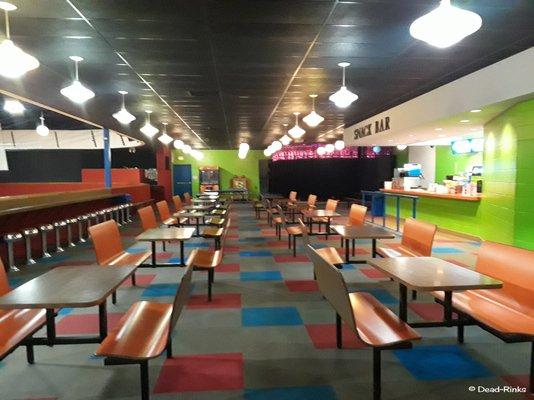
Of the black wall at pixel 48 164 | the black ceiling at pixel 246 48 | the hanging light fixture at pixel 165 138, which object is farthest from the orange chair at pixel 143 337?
the black wall at pixel 48 164

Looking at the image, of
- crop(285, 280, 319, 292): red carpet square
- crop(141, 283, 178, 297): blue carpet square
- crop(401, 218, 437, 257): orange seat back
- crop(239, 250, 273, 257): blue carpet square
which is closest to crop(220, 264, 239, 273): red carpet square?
crop(239, 250, 273, 257): blue carpet square

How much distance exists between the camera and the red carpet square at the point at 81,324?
11.0ft

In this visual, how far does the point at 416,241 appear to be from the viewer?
4172 mm

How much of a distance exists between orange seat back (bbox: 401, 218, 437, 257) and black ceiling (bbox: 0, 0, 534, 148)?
209 cm

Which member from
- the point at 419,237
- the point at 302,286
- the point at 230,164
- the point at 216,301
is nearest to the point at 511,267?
the point at 419,237

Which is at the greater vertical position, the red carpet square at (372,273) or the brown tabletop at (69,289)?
the brown tabletop at (69,289)

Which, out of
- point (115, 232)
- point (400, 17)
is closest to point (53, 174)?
point (115, 232)

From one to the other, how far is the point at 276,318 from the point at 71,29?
142 inches

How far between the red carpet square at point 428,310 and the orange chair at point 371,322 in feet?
3.72

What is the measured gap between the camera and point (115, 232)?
439cm

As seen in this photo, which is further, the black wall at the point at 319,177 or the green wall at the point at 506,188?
the black wall at the point at 319,177

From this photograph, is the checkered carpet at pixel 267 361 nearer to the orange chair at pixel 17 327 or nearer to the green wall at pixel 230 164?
the orange chair at pixel 17 327

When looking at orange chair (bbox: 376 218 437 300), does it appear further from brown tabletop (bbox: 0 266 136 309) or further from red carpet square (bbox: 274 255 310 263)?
brown tabletop (bbox: 0 266 136 309)

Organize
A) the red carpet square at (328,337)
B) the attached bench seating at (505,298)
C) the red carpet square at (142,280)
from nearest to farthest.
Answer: the attached bench seating at (505,298), the red carpet square at (328,337), the red carpet square at (142,280)
